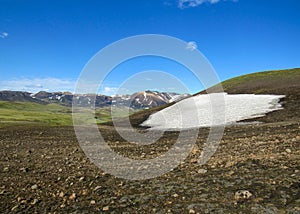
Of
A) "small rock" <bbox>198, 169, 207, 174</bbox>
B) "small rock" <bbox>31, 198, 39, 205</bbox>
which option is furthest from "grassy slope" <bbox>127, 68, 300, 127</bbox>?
"small rock" <bbox>31, 198, 39, 205</bbox>

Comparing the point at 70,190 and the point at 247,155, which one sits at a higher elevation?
the point at 247,155

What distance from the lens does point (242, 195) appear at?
771cm

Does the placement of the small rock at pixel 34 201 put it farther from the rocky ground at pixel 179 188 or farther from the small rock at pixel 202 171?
the small rock at pixel 202 171

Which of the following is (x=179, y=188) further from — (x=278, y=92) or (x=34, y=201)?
(x=278, y=92)

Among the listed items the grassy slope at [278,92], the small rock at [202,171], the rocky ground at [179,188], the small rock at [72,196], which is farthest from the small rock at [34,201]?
the grassy slope at [278,92]

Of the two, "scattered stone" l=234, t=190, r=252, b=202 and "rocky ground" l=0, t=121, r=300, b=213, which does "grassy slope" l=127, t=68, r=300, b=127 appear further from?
"scattered stone" l=234, t=190, r=252, b=202

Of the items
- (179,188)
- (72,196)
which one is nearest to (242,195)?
(179,188)

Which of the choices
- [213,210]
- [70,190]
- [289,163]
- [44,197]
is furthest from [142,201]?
[289,163]

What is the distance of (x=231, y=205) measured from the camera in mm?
7289

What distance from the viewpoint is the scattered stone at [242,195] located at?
7.56m

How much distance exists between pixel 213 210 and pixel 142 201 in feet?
7.14

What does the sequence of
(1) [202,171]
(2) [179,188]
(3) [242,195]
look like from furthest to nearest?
(1) [202,171] → (2) [179,188] → (3) [242,195]

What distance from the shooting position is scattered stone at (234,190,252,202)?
24.8 feet

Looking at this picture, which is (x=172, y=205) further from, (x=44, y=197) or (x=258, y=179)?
(x=44, y=197)
